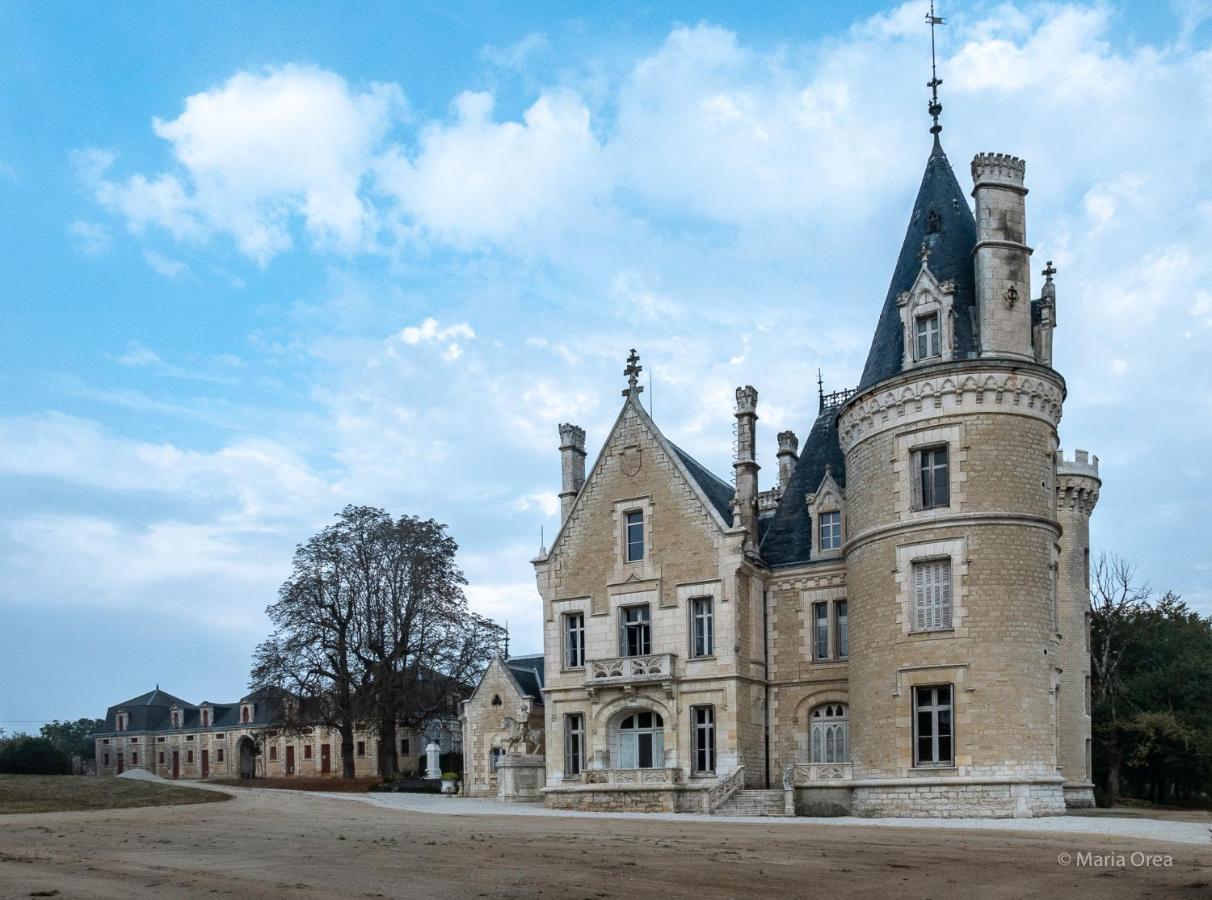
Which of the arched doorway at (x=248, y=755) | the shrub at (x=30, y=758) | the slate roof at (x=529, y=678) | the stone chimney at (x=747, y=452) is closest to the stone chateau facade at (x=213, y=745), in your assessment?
the arched doorway at (x=248, y=755)

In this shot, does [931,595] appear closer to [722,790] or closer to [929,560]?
[929,560]

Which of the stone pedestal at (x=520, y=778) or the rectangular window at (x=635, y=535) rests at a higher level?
the rectangular window at (x=635, y=535)

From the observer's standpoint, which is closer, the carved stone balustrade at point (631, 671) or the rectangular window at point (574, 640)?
the carved stone balustrade at point (631, 671)

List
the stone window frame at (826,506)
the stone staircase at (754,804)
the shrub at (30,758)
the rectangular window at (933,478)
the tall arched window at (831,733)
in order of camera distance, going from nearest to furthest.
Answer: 1. the rectangular window at (933,478)
2. the stone staircase at (754,804)
3. the tall arched window at (831,733)
4. the stone window frame at (826,506)
5. the shrub at (30,758)

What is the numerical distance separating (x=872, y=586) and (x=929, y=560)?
6.19ft

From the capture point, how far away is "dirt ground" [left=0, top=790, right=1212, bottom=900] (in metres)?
12.0

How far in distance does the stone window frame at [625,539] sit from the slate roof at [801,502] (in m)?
3.46

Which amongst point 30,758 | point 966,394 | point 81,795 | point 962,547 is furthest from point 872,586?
point 30,758

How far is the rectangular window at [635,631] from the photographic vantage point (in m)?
34.3

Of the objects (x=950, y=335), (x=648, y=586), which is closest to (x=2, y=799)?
(x=648, y=586)

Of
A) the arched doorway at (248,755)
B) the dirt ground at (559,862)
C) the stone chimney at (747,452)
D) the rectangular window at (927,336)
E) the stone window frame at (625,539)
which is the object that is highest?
the rectangular window at (927,336)

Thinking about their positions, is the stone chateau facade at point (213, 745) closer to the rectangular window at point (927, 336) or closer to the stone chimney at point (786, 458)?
the stone chimney at point (786, 458)

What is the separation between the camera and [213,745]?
81500 millimetres

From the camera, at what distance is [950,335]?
28.8 metres
